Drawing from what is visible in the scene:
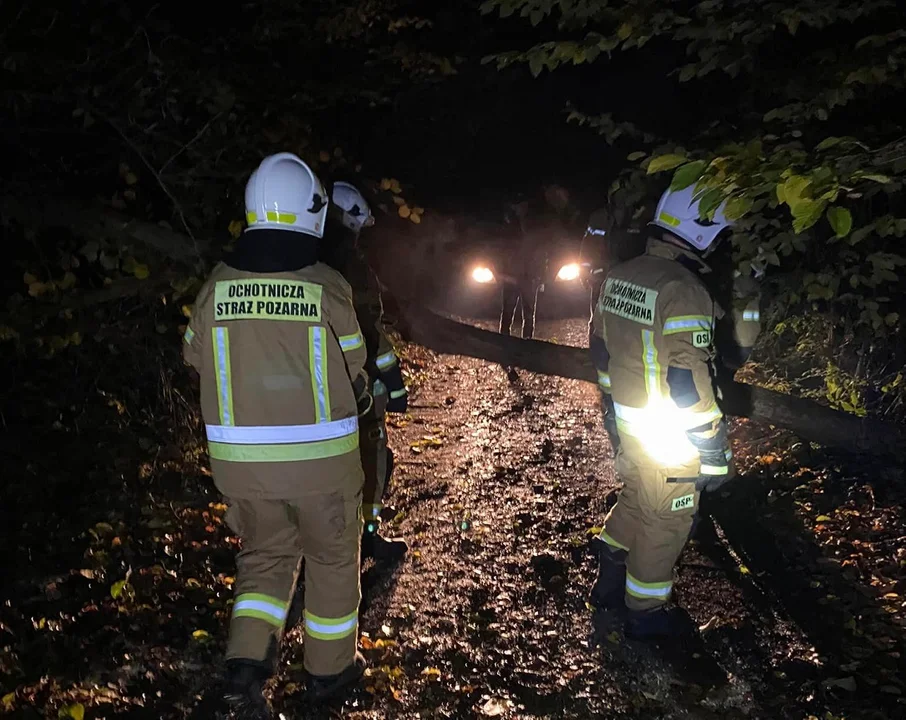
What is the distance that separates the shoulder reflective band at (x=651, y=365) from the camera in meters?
3.14

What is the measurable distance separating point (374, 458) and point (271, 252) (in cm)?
175

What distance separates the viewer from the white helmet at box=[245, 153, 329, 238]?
9.00 ft

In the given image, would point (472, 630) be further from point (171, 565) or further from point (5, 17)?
point (5, 17)

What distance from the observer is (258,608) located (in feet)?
9.78

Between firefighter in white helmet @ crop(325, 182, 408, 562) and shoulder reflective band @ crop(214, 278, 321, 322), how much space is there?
3.14 feet

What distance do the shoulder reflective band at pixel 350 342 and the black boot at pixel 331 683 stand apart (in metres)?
1.53

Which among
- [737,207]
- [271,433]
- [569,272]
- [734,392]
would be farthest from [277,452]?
[569,272]

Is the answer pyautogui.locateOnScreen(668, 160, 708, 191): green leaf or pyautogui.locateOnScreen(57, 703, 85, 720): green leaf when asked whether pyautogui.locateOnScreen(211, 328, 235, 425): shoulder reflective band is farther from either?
pyautogui.locateOnScreen(668, 160, 708, 191): green leaf

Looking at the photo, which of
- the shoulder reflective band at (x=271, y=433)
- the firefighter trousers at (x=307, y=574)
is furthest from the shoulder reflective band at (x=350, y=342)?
the firefighter trousers at (x=307, y=574)

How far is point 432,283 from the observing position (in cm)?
1045

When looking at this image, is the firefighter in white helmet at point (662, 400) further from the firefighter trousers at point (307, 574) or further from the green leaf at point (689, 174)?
the firefighter trousers at point (307, 574)

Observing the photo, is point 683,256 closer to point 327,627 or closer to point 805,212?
point 805,212

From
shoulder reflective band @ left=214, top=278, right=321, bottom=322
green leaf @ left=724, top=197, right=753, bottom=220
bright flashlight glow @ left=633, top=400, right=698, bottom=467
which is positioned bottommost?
bright flashlight glow @ left=633, top=400, right=698, bottom=467

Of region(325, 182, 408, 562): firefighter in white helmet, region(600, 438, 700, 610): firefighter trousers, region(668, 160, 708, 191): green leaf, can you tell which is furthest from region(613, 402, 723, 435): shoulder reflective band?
region(668, 160, 708, 191): green leaf
